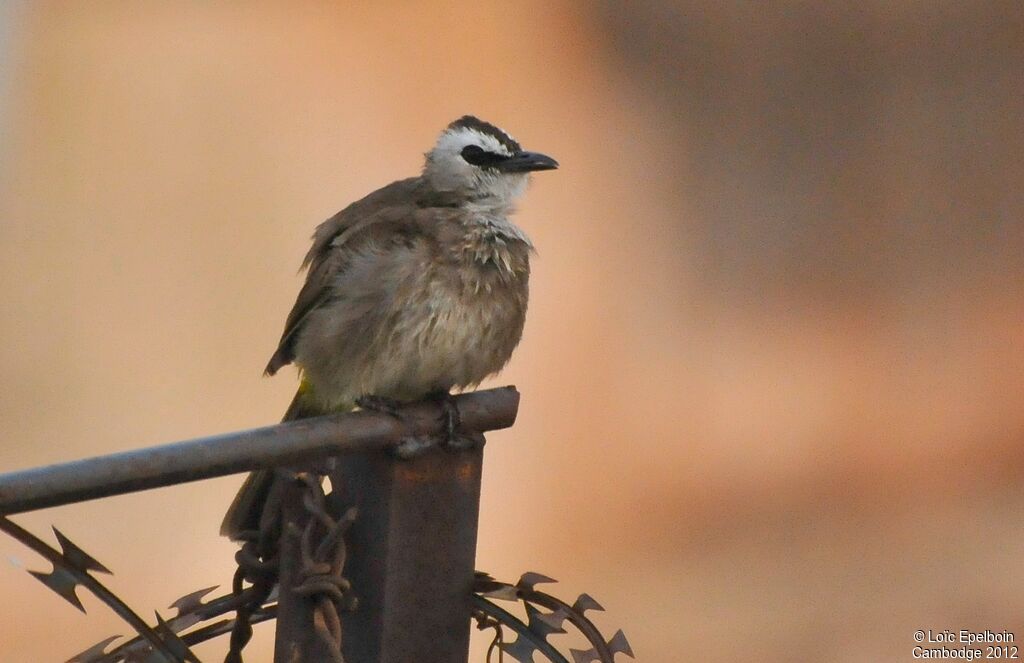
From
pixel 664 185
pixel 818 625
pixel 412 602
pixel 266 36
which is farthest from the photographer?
pixel 664 185

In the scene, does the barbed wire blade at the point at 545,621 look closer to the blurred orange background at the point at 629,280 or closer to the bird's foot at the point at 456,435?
the bird's foot at the point at 456,435

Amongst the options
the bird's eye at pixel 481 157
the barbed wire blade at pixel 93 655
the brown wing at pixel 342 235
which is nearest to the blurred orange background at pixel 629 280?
the brown wing at pixel 342 235

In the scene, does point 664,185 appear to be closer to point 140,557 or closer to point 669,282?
point 669,282

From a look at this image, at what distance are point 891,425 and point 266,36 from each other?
2996 mm

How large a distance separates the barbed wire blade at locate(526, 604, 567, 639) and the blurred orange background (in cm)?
301

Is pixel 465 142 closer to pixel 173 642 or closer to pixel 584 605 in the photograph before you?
pixel 584 605

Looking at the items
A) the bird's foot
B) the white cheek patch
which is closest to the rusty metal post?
the bird's foot

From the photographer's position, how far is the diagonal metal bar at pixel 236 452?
110cm

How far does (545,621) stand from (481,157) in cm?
142

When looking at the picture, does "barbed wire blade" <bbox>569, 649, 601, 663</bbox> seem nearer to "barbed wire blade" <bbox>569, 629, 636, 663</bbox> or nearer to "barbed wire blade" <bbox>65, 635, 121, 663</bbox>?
"barbed wire blade" <bbox>569, 629, 636, 663</bbox>

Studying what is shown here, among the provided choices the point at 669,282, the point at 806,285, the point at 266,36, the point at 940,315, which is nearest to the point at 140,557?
the point at 266,36

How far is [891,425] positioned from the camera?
5.87 metres

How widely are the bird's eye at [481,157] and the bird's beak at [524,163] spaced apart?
0.03 ft

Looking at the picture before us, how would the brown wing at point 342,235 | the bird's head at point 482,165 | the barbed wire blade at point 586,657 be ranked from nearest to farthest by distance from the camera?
the barbed wire blade at point 586,657 → the brown wing at point 342,235 → the bird's head at point 482,165
